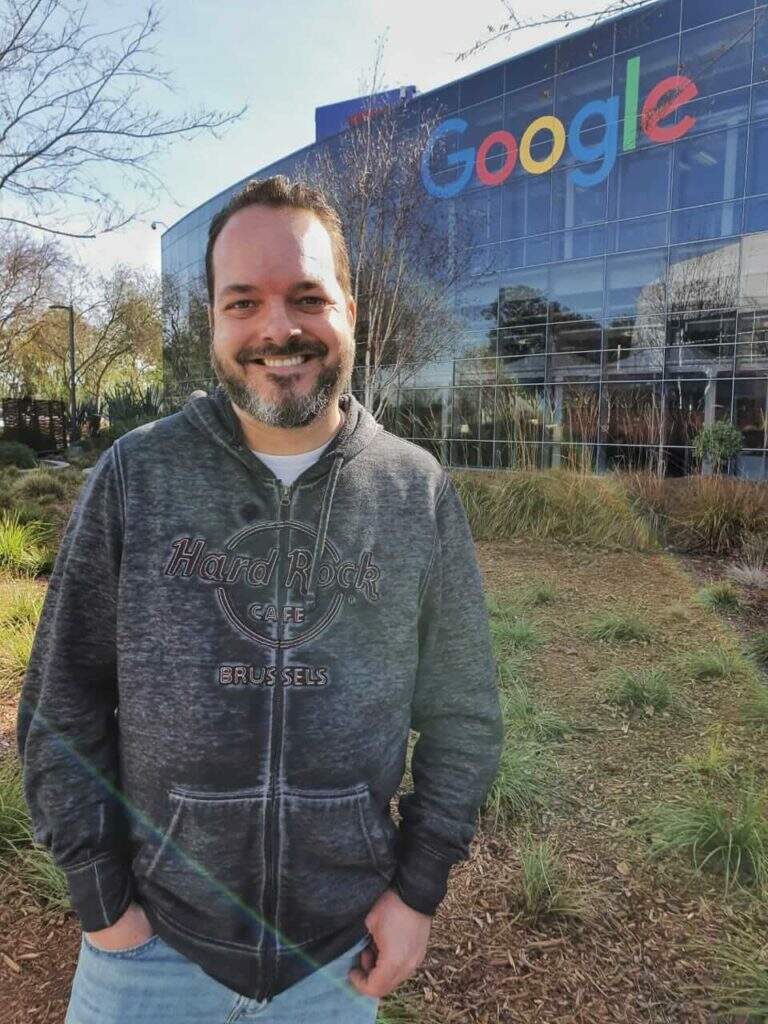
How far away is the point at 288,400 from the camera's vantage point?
134 cm

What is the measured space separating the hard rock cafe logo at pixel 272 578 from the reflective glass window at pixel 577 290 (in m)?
19.5

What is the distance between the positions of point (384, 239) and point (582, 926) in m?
14.1

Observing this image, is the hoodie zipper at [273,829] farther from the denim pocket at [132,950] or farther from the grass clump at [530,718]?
the grass clump at [530,718]

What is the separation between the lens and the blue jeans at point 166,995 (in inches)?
49.4

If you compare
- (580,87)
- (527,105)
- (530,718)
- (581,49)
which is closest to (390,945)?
(530,718)

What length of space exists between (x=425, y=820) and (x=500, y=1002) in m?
1.05

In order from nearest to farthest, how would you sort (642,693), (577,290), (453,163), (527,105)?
1. (642,693)
2. (577,290)
3. (527,105)
4. (453,163)

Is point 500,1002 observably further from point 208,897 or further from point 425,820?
point 208,897

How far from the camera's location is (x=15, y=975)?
2.07 metres

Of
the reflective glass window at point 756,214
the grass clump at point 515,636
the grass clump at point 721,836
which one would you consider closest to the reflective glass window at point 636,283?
the reflective glass window at point 756,214

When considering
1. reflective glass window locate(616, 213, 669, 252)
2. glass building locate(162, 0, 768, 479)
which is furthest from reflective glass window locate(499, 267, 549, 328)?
reflective glass window locate(616, 213, 669, 252)

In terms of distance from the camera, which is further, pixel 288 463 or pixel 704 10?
pixel 704 10

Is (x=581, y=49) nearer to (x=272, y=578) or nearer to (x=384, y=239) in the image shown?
(x=384, y=239)

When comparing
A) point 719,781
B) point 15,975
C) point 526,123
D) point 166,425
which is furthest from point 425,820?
point 526,123
